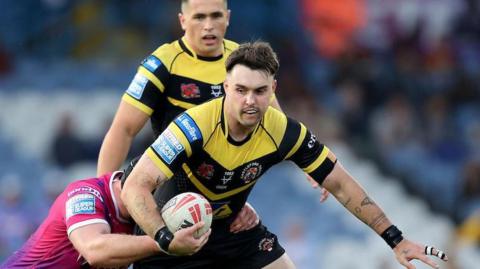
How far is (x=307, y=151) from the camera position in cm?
755

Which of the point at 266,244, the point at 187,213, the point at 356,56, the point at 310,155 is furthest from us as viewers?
the point at 356,56

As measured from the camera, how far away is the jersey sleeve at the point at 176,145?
22.9ft

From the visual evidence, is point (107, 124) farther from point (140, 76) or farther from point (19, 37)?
point (140, 76)

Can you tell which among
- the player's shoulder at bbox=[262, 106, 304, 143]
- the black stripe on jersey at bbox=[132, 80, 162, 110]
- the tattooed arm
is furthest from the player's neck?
the tattooed arm

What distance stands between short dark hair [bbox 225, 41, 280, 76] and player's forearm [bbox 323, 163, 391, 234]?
1.00 m

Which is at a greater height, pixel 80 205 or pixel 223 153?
pixel 223 153

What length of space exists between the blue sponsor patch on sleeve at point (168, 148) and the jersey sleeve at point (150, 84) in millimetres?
1210

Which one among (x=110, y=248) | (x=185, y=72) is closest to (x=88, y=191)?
(x=110, y=248)

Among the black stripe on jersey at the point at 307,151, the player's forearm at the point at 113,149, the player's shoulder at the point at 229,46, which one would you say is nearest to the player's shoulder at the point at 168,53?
the player's shoulder at the point at 229,46

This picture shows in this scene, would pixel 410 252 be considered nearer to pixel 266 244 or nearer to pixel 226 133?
pixel 266 244

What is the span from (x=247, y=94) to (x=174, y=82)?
1291 mm

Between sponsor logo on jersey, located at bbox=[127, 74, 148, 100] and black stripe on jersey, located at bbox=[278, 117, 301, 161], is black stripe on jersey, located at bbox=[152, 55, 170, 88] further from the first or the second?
black stripe on jersey, located at bbox=[278, 117, 301, 161]

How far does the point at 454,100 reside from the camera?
53.6 ft

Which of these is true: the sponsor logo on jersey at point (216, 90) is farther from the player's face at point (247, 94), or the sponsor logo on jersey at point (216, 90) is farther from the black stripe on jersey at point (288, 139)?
the player's face at point (247, 94)
